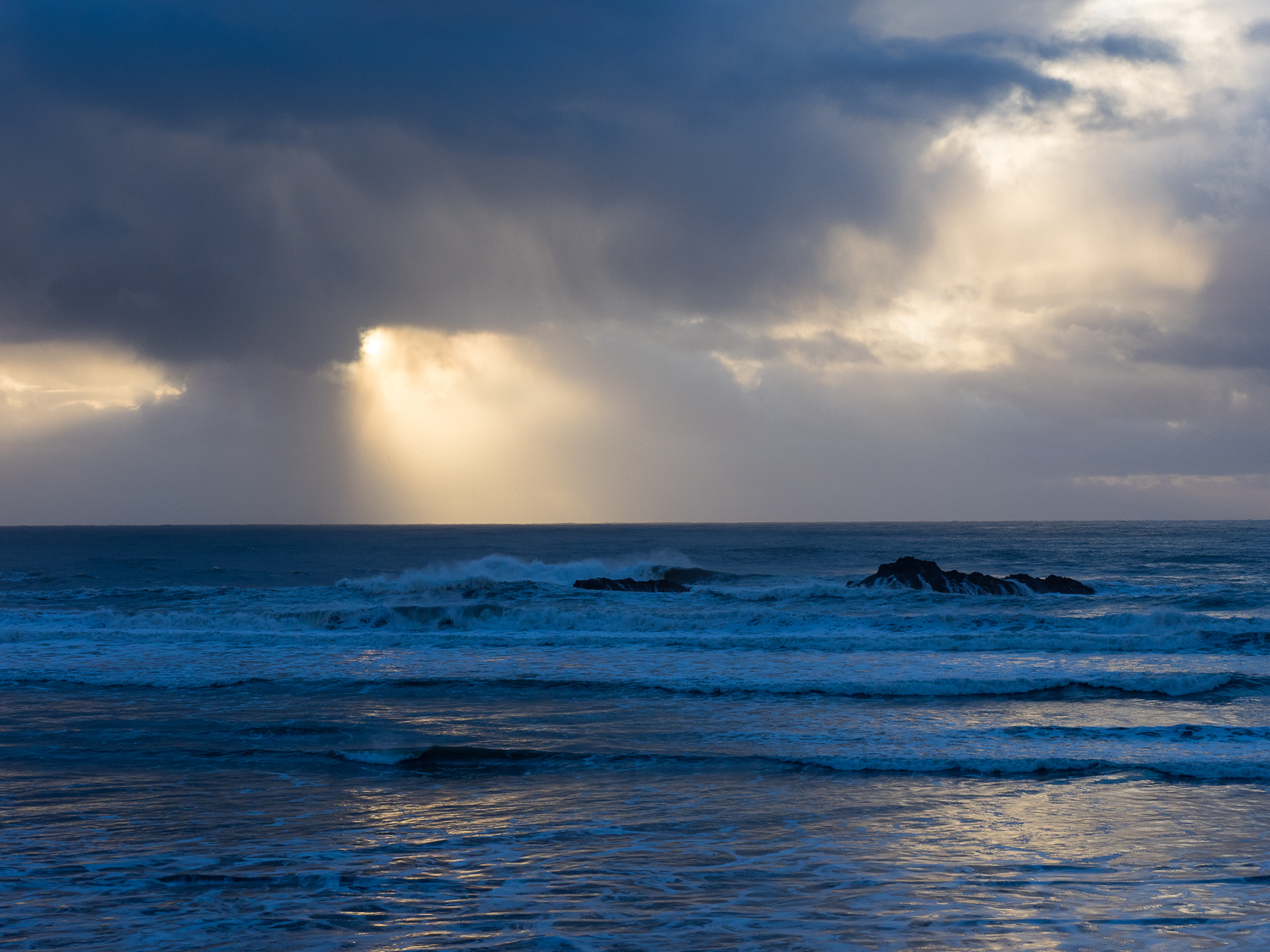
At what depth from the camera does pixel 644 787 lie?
33.1ft

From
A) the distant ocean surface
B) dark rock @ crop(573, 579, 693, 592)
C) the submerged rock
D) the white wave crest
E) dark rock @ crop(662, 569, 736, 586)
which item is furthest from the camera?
dark rock @ crop(662, 569, 736, 586)

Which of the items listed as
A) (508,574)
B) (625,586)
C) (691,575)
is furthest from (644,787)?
(691,575)

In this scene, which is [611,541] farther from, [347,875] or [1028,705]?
[347,875]

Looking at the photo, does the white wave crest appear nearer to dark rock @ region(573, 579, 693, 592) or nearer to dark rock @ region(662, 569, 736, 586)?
dark rock @ region(662, 569, 736, 586)

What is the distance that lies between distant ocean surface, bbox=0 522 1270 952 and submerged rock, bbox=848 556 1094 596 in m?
9.93

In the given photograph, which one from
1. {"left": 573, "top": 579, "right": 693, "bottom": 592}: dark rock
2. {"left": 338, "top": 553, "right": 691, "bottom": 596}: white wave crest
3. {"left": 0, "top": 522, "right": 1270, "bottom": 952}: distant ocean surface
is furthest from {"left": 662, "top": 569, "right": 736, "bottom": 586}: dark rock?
{"left": 0, "top": 522, "right": 1270, "bottom": 952}: distant ocean surface

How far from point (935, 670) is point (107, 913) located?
51.8ft

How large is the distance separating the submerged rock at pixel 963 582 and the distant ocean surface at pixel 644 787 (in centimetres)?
993

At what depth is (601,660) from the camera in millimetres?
19891

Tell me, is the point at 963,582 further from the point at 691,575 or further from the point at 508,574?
the point at 508,574

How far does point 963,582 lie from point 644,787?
2878 cm

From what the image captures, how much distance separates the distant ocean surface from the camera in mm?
6492

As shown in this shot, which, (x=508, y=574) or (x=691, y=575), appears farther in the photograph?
(x=691, y=575)

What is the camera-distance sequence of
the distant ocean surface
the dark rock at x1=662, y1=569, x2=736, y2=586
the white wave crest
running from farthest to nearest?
the dark rock at x1=662, y1=569, x2=736, y2=586 → the white wave crest → the distant ocean surface
